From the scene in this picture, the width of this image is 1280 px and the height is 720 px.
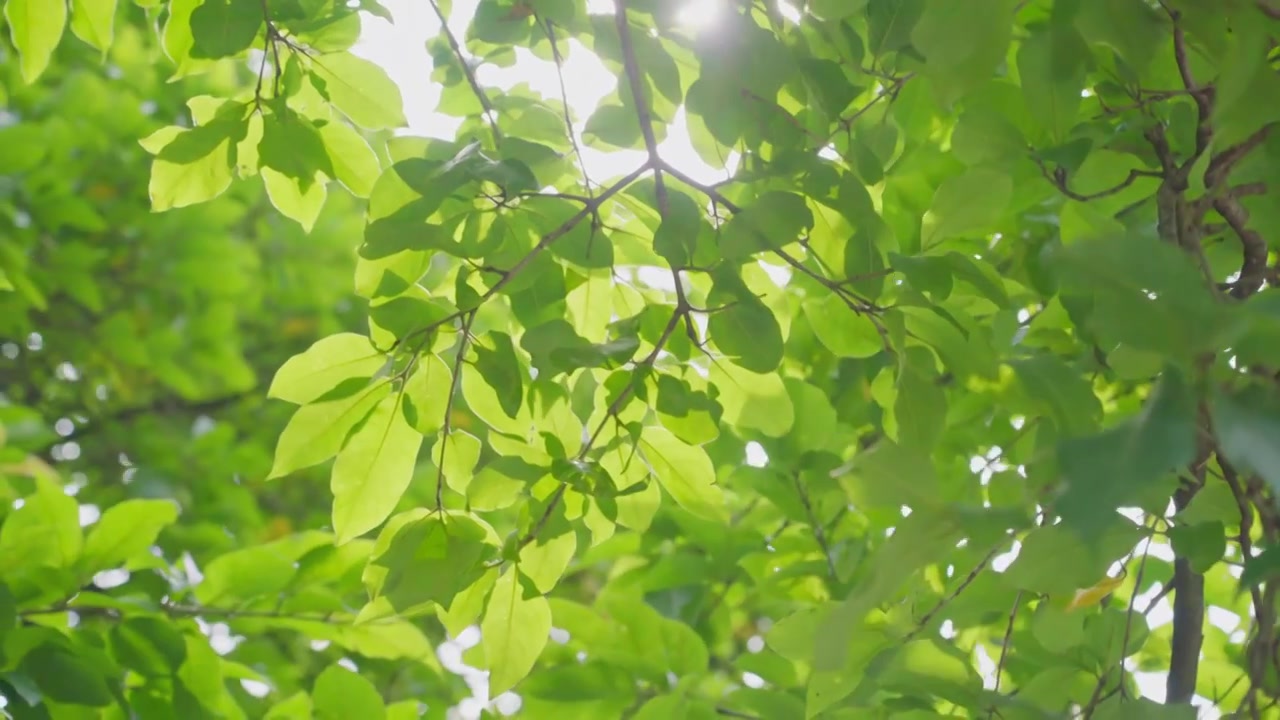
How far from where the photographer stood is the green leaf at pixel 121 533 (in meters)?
1.16

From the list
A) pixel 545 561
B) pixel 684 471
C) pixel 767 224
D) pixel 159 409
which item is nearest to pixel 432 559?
pixel 545 561

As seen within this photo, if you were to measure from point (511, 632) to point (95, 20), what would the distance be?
2.17 ft

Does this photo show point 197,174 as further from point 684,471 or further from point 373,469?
point 684,471

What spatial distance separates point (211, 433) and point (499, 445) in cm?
213

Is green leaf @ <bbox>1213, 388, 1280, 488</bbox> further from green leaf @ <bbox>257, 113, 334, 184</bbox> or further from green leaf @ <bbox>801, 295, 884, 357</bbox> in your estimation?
green leaf @ <bbox>257, 113, 334, 184</bbox>

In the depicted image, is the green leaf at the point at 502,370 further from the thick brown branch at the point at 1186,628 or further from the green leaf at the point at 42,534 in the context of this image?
the green leaf at the point at 42,534

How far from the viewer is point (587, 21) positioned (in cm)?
92

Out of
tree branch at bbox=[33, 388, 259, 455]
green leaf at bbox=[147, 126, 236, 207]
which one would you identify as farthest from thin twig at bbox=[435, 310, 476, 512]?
tree branch at bbox=[33, 388, 259, 455]

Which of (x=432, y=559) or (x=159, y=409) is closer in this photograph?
(x=432, y=559)

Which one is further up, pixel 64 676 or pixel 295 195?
pixel 295 195

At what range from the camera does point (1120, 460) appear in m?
0.39

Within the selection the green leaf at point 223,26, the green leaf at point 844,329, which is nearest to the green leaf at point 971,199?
the green leaf at point 844,329

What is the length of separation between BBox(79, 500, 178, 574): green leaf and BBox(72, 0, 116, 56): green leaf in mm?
479

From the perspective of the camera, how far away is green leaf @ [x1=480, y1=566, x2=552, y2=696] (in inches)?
32.3
